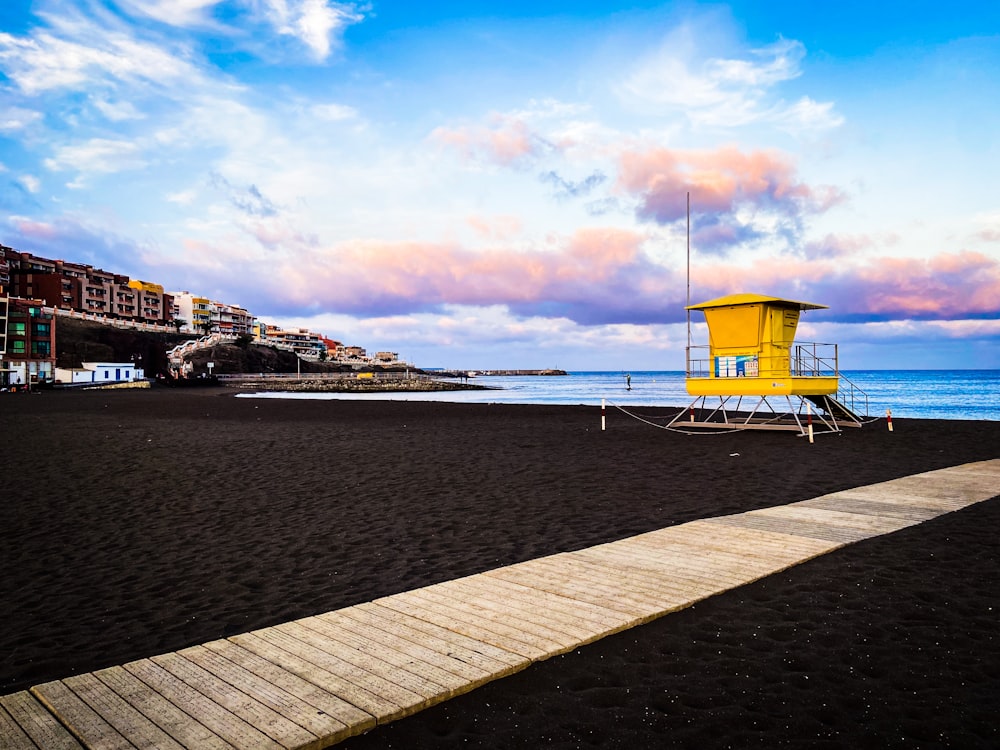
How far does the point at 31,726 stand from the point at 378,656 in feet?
6.41

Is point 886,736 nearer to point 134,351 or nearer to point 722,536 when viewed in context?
point 722,536

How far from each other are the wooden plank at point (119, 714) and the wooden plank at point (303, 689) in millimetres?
713

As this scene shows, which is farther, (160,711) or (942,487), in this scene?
(942,487)

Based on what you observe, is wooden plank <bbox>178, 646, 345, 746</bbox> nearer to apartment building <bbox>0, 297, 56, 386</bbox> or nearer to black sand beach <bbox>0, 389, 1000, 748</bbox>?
black sand beach <bbox>0, 389, 1000, 748</bbox>

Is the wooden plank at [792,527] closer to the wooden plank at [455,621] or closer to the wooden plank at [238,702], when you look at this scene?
the wooden plank at [455,621]

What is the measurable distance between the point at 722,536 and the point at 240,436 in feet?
61.1

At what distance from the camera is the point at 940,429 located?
23969 mm

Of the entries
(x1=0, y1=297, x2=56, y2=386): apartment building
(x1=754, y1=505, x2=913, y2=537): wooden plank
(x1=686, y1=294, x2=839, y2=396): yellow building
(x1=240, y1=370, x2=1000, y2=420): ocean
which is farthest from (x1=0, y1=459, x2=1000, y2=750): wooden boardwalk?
(x1=0, y1=297, x2=56, y2=386): apartment building

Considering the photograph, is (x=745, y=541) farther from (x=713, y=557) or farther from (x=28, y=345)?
(x=28, y=345)

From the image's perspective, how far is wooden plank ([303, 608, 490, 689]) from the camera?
14.5ft

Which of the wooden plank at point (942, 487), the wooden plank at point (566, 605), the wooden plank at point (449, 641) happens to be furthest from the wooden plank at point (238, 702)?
the wooden plank at point (942, 487)

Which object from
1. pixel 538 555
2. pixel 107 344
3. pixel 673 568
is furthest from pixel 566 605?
pixel 107 344

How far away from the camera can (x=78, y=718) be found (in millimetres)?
3855

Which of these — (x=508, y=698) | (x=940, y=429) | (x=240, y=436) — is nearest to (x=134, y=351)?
(x=240, y=436)
